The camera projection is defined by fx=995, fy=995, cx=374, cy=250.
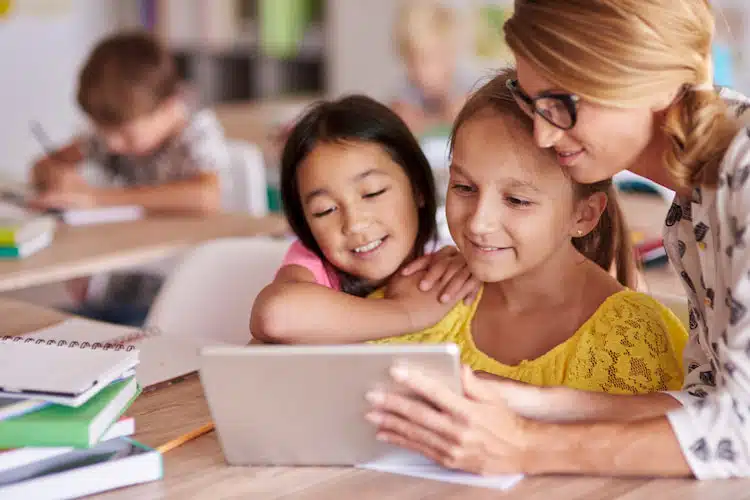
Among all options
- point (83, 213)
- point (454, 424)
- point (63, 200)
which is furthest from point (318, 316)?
point (63, 200)

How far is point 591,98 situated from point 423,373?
0.34m

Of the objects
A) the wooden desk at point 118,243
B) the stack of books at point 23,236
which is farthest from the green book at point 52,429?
the stack of books at point 23,236

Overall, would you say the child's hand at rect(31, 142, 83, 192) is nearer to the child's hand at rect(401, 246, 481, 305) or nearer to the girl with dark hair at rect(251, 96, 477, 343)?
the girl with dark hair at rect(251, 96, 477, 343)

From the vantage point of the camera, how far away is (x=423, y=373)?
39.2 inches

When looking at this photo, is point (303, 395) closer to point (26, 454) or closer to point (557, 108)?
point (26, 454)

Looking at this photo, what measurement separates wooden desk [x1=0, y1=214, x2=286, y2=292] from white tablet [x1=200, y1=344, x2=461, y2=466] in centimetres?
113

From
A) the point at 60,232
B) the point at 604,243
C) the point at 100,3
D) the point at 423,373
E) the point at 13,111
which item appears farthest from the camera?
the point at 100,3

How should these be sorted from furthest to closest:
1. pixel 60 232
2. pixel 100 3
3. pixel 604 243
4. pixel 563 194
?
pixel 100 3, pixel 60 232, pixel 604 243, pixel 563 194

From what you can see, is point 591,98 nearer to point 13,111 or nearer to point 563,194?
point 563,194

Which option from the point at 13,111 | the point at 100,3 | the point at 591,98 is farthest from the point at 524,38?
the point at 100,3

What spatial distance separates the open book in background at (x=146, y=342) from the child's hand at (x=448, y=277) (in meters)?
0.33

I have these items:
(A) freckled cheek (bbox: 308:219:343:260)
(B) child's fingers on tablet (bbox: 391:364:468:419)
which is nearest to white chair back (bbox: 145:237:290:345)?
(A) freckled cheek (bbox: 308:219:343:260)

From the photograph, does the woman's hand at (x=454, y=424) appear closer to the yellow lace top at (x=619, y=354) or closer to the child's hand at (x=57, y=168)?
the yellow lace top at (x=619, y=354)

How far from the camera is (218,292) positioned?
6.04 feet
